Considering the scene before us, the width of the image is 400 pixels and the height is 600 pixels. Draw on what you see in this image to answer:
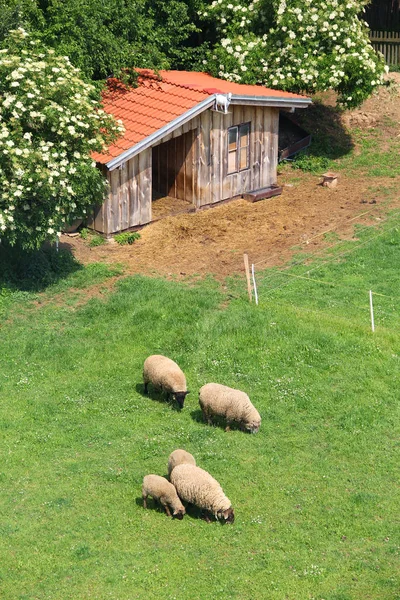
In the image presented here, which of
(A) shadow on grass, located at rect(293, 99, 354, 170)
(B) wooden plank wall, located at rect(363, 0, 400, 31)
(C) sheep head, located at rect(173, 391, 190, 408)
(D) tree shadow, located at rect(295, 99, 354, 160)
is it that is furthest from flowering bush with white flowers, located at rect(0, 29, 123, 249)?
(B) wooden plank wall, located at rect(363, 0, 400, 31)

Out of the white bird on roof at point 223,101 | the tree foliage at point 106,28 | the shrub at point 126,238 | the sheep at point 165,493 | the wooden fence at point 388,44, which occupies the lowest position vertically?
the shrub at point 126,238

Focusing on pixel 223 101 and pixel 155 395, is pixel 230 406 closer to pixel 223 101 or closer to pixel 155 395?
pixel 155 395

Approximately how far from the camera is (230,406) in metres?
18.4

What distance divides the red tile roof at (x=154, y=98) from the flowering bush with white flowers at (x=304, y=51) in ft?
2.80

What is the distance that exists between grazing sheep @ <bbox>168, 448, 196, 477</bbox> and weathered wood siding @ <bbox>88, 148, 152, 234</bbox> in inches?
459

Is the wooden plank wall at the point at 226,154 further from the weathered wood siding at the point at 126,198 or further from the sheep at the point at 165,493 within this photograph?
the sheep at the point at 165,493

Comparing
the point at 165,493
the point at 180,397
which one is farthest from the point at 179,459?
the point at 180,397

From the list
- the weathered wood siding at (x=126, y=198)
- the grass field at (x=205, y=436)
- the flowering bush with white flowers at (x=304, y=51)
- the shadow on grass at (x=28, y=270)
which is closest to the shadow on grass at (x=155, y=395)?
the grass field at (x=205, y=436)

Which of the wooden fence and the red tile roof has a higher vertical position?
the red tile roof

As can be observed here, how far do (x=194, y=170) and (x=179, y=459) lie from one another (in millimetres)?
14383

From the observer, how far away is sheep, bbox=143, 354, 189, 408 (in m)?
19.2

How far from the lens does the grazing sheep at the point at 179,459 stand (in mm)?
16609

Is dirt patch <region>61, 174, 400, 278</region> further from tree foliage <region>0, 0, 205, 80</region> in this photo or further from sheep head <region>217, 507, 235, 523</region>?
sheep head <region>217, 507, 235, 523</region>

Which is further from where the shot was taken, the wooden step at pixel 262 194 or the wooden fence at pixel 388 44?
the wooden fence at pixel 388 44
